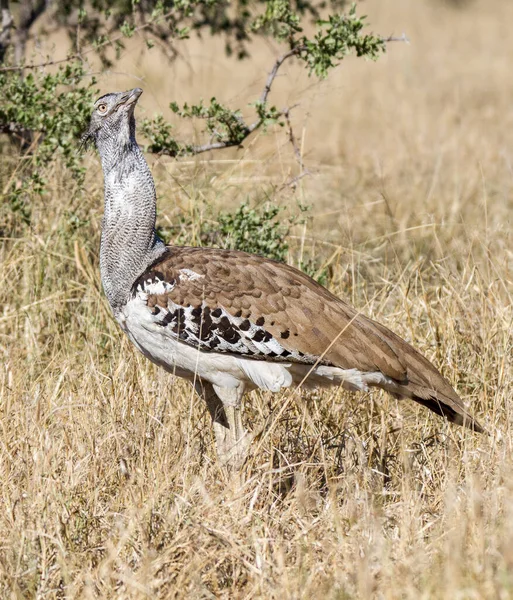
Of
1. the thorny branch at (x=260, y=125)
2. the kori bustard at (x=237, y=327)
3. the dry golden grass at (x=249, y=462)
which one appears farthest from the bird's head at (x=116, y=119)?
the thorny branch at (x=260, y=125)

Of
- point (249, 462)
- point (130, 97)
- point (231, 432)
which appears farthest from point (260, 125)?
point (249, 462)

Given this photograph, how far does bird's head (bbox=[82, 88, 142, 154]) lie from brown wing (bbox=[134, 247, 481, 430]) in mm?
558

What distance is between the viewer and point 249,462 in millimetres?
3488

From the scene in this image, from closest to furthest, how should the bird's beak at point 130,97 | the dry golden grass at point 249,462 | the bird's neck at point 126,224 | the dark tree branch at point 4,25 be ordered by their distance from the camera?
the dry golden grass at point 249,462, the bird's neck at point 126,224, the bird's beak at point 130,97, the dark tree branch at point 4,25

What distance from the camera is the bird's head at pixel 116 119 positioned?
3.90 metres

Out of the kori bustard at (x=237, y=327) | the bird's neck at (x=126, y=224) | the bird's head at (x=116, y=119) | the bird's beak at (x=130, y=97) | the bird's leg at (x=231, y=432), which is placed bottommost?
the bird's leg at (x=231, y=432)

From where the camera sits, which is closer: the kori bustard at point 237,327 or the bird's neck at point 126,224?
the kori bustard at point 237,327

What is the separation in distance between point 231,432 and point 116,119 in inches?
52.8

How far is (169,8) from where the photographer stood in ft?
18.3

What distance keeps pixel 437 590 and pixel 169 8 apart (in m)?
4.05

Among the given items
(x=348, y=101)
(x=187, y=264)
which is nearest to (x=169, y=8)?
(x=187, y=264)

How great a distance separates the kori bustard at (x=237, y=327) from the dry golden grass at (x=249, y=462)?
0.15 metres

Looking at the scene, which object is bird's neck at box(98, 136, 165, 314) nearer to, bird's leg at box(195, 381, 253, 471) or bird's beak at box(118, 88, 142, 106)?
bird's beak at box(118, 88, 142, 106)

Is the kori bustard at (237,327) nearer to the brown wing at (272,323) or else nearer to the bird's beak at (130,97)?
the brown wing at (272,323)
